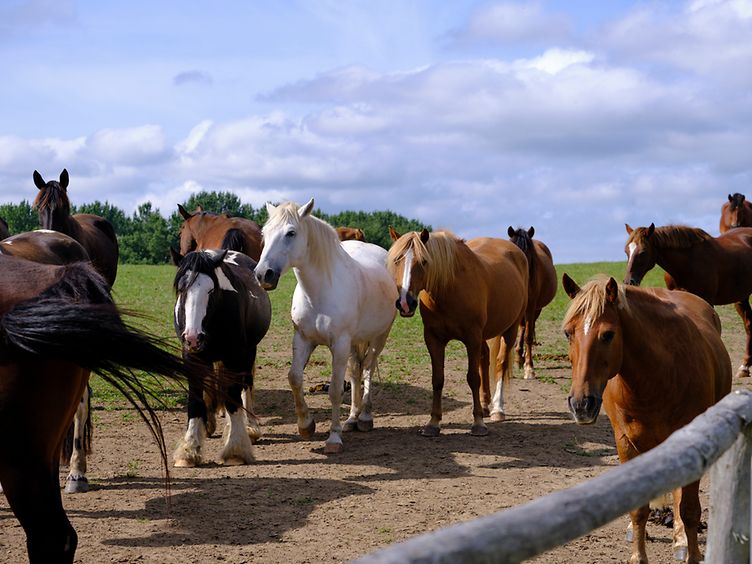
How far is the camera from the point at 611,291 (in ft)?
15.7

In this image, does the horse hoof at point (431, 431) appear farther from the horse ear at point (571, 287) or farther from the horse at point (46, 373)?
the horse at point (46, 373)

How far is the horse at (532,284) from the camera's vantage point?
12.2 meters

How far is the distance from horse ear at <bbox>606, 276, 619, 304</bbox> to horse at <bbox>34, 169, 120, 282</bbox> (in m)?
5.00

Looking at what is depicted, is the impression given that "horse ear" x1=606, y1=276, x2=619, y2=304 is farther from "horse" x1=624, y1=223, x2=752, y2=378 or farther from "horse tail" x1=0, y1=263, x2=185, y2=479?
"horse" x1=624, y1=223, x2=752, y2=378

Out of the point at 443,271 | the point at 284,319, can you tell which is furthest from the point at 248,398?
the point at 284,319

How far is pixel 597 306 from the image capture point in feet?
15.6

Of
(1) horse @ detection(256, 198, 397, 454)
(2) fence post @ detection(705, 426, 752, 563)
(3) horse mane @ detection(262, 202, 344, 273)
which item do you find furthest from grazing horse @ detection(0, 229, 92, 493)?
(2) fence post @ detection(705, 426, 752, 563)

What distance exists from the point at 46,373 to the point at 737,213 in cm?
1493

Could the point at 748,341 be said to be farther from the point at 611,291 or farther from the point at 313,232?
the point at 611,291

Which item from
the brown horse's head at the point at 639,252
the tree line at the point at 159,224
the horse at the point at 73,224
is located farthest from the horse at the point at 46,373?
the tree line at the point at 159,224

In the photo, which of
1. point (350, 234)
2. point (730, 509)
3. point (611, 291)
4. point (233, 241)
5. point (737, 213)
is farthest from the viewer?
point (737, 213)

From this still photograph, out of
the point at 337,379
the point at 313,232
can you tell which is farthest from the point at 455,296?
the point at 313,232

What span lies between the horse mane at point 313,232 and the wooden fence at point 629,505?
5570 millimetres

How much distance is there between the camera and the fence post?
2.90m
